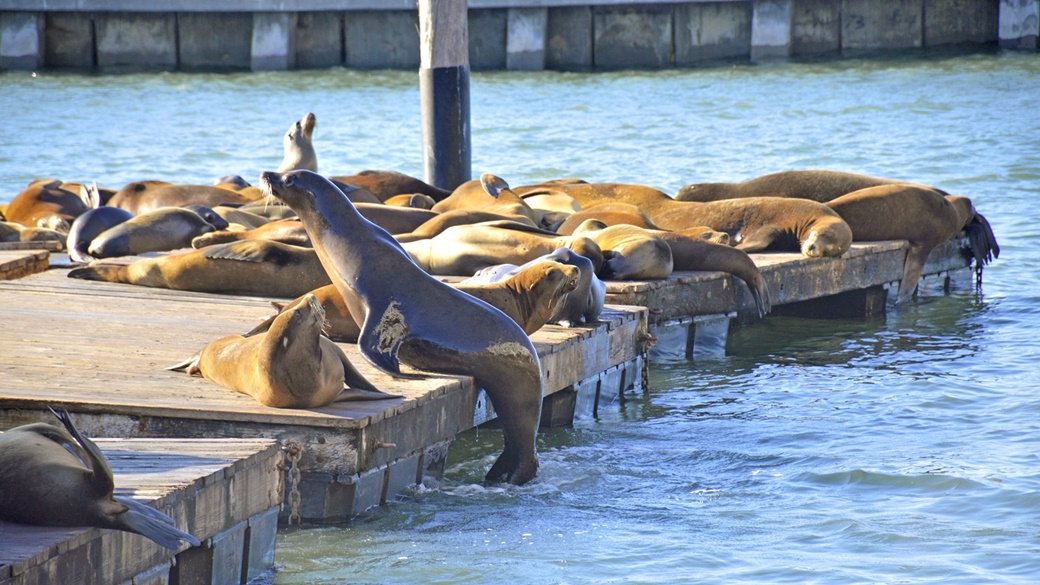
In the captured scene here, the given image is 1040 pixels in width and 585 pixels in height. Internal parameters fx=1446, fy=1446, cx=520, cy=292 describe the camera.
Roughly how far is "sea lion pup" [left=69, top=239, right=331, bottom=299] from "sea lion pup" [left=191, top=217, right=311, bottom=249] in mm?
471

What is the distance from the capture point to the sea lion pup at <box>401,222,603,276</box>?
6801 millimetres

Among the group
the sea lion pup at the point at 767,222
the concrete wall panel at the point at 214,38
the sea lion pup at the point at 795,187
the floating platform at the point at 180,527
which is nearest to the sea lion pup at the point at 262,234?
the sea lion pup at the point at 767,222

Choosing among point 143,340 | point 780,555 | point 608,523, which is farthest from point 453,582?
point 143,340

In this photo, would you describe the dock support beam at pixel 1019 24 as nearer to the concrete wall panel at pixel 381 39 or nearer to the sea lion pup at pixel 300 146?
the concrete wall panel at pixel 381 39

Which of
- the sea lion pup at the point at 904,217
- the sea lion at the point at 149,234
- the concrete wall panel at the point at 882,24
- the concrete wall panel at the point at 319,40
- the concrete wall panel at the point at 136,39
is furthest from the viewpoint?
the concrete wall panel at the point at 136,39

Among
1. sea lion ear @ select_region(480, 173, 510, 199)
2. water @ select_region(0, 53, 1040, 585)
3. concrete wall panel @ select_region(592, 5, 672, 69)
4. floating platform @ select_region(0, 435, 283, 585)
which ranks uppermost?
→ concrete wall panel @ select_region(592, 5, 672, 69)

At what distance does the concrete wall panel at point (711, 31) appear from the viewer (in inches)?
973

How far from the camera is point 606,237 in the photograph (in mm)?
7355

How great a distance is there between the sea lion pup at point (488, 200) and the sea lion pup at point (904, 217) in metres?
1.97

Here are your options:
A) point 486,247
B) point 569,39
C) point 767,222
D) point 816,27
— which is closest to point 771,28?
point 816,27

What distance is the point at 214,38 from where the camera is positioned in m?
26.1

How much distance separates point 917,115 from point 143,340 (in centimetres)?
1658

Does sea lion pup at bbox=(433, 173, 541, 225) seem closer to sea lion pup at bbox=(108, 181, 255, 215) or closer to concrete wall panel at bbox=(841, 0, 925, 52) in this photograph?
sea lion pup at bbox=(108, 181, 255, 215)

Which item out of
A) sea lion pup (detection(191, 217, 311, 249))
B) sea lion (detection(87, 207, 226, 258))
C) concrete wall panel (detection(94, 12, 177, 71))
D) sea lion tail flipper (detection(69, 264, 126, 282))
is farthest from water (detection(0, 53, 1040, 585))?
concrete wall panel (detection(94, 12, 177, 71))
